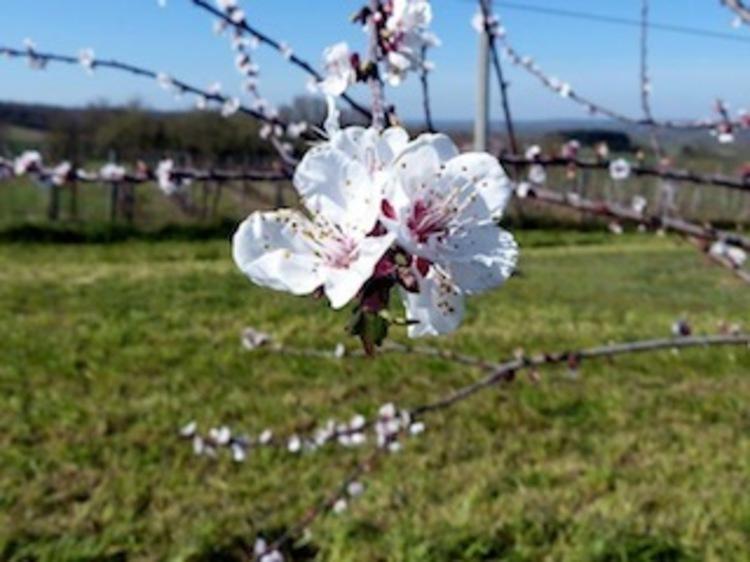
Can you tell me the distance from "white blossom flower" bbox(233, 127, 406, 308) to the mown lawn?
2287 millimetres

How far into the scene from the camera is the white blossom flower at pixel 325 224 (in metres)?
0.52

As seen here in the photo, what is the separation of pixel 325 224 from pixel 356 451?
3302 mm

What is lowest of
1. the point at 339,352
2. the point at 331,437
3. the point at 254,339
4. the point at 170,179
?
the point at 331,437

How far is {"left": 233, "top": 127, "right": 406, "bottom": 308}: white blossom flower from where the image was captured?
520 mm

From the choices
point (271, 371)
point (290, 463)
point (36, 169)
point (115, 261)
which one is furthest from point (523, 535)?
point (115, 261)

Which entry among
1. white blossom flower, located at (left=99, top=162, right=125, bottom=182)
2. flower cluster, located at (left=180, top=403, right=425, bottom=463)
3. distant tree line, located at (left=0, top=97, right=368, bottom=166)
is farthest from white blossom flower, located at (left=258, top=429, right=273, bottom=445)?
distant tree line, located at (left=0, top=97, right=368, bottom=166)

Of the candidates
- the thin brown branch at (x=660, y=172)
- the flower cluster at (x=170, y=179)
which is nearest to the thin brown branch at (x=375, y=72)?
the thin brown branch at (x=660, y=172)

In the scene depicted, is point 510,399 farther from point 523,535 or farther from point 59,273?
point 59,273

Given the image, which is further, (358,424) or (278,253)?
(358,424)

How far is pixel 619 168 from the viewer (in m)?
1.95

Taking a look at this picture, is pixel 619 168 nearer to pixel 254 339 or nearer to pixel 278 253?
pixel 278 253

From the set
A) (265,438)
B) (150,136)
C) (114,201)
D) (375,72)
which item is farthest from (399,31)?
(150,136)

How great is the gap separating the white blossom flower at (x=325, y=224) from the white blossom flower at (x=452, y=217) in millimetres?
16

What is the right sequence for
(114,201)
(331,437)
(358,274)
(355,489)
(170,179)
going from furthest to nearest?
(114,201) → (355,489) → (331,437) → (170,179) → (358,274)
